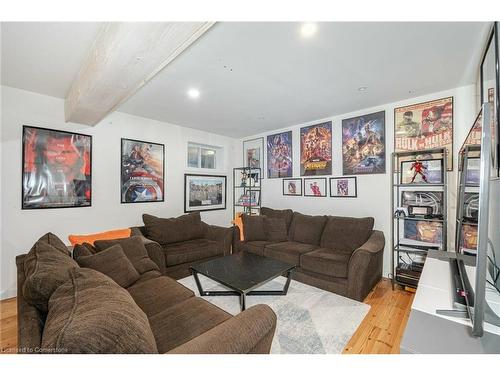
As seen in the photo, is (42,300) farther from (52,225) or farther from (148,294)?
(52,225)

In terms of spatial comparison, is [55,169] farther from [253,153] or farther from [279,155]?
[279,155]

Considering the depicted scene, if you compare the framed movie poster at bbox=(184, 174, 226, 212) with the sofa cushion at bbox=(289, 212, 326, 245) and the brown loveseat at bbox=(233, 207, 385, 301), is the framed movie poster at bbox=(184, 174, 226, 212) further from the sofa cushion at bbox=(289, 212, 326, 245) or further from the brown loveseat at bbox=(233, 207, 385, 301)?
the sofa cushion at bbox=(289, 212, 326, 245)

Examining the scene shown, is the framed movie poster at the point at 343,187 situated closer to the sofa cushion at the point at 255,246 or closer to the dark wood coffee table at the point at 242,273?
the sofa cushion at the point at 255,246

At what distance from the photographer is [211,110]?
3.25 metres

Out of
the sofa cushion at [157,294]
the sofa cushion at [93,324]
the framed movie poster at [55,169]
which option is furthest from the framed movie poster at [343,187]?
the framed movie poster at [55,169]

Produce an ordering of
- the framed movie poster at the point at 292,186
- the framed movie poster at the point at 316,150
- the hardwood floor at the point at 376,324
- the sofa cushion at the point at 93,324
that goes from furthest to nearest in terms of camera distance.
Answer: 1. the framed movie poster at the point at 292,186
2. the framed movie poster at the point at 316,150
3. the hardwood floor at the point at 376,324
4. the sofa cushion at the point at 93,324

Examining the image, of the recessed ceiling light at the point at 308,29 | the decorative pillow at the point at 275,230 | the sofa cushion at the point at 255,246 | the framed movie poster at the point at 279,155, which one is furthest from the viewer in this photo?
the framed movie poster at the point at 279,155

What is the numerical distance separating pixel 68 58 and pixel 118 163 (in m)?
1.65

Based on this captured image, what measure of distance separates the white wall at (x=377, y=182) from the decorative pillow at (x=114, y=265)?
2918mm

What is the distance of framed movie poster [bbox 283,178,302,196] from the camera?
4.04 metres

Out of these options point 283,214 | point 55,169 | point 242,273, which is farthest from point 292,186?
point 55,169

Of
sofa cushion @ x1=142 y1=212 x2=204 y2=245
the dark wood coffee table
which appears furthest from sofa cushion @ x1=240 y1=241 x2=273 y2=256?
sofa cushion @ x1=142 y1=212 x2=204 y2=245

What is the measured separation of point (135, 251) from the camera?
88.7 inches

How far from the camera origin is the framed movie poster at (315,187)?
372 cm
